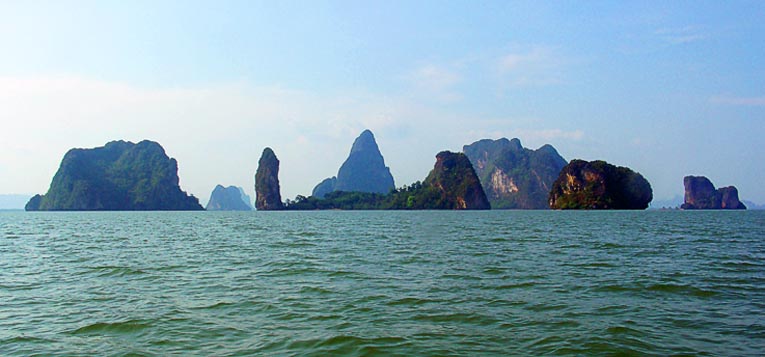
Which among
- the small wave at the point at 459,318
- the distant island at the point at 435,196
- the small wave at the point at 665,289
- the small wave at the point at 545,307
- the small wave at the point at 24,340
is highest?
the distant island at the point at 435,196

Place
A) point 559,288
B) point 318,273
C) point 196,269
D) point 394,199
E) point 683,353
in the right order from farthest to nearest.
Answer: point 394,199 → point 196,269 → point 318,273 → point 559,288 → point 683,353

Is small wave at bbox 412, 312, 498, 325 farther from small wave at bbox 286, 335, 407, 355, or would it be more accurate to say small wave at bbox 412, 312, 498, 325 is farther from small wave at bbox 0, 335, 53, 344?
small wave at bbox 0, 335, 53, 344

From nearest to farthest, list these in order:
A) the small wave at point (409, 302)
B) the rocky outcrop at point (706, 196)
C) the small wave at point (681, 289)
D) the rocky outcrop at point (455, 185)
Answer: the small wave at point (409, 302), the small wave at point (681, 289), the rocky outcrop at point (455, 185), the rocky outcrop at point (706, 196)

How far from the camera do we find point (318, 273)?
A: 634 inches

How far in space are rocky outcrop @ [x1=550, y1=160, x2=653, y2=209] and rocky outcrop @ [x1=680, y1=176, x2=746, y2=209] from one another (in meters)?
52.8

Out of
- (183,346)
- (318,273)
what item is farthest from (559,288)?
(183,346)

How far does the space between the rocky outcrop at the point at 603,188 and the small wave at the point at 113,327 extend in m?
152

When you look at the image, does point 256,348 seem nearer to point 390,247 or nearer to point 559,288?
point 559,288

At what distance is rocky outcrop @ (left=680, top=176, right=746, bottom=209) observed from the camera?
189 metres

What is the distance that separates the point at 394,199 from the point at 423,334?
178 metres

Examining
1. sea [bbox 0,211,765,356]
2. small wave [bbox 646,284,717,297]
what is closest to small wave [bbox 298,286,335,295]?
sea [bbox 0,211,765,356]

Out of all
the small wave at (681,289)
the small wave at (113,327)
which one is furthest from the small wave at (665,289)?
the small wave at (113,327)

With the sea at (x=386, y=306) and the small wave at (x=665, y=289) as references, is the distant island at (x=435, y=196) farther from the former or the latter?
the small wave at (x=665, y=289)

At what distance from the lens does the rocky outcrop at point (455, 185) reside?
172500 mm
